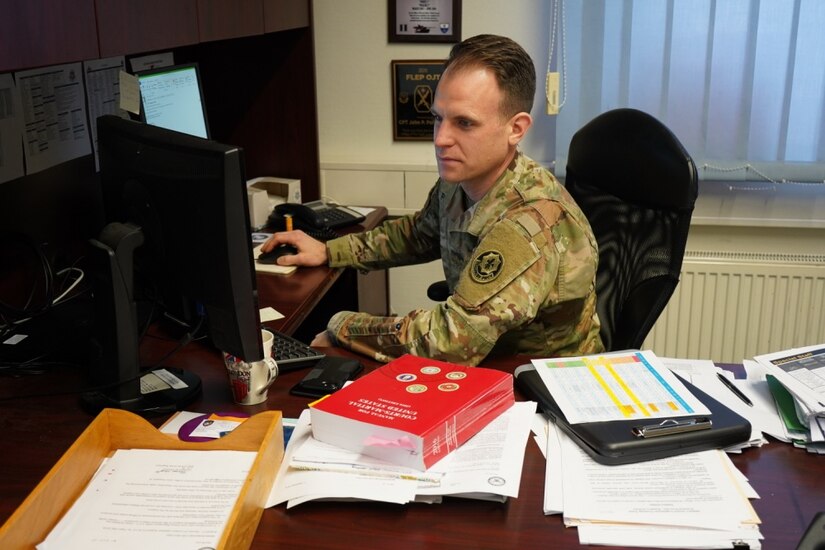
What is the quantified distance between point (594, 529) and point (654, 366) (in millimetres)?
430

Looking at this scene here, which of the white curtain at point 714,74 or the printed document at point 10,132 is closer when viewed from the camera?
the printed document at point 10,132

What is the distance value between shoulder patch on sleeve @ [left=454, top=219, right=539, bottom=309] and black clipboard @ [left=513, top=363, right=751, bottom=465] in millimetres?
340

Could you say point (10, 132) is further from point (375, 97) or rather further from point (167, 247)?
point (375, 97)

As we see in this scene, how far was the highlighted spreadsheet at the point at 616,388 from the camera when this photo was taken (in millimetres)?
1271

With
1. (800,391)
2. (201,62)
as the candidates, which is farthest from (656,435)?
(201,62)

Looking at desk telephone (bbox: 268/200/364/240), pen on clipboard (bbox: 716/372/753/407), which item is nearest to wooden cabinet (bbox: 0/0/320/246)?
desk telephone (bbox: 268/200/364/240)

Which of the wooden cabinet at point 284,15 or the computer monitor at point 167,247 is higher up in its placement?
the wooden cabinet at point 284,15

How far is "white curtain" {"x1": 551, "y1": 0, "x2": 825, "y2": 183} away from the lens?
253 centimetres

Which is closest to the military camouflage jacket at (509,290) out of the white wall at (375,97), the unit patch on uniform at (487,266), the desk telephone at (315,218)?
the unit patch on uniform at (487,266)

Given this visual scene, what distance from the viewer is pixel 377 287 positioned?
113 inches

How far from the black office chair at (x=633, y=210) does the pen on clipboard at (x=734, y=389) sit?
0.32m

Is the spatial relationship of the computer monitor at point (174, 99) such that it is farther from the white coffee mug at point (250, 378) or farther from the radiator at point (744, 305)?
the radiator at point (744, 305)

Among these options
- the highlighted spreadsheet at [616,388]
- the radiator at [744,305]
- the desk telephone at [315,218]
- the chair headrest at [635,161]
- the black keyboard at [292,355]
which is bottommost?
the radiator at [744,305]

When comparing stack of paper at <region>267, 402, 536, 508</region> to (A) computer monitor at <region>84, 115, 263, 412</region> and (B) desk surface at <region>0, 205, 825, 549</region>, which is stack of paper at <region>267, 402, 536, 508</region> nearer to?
(B) desk surface at <region>0, 205, 825, 549</region>
